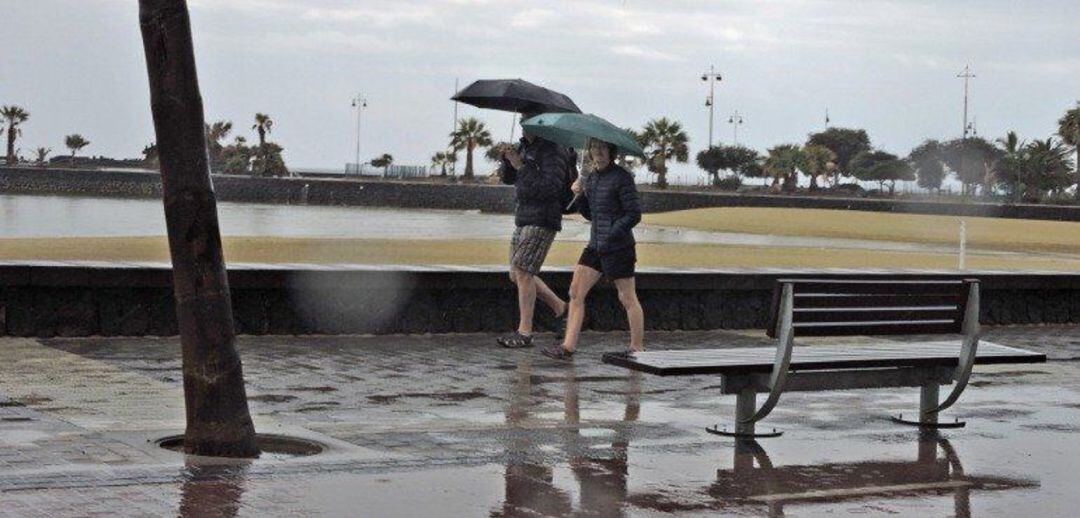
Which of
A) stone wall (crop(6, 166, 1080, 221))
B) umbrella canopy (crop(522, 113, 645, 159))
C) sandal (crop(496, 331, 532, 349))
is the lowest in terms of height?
stone wall (crop(6, 166, 1080, 221))

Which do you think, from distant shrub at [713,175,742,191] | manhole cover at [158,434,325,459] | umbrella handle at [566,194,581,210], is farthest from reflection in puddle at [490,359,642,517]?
distant shrub at [713,175,742,191]

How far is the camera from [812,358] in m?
9.90

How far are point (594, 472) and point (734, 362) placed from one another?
153cm

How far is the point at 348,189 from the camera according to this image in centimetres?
12406

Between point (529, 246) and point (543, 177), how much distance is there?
52 cm

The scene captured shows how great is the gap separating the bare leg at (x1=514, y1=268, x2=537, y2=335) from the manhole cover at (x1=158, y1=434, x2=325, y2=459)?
17.0 ft

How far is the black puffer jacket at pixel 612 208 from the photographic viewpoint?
12867mm

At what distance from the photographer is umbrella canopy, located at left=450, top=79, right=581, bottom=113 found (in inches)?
570

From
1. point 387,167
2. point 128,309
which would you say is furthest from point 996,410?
point 387,167

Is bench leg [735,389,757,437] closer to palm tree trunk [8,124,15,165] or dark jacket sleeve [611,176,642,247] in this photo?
dark jacket sleeve [611,176,642,247]

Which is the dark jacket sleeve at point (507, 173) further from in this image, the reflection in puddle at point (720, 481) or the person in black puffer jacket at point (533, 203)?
the reflection in puddle at point (720, 481)

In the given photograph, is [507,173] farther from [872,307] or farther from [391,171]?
[391,171]

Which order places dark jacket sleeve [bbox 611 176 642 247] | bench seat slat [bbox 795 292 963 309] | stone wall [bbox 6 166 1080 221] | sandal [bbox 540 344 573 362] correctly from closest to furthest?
bench seat slat [bbox 795 292 963 309]
dark jacket sleeve [bbox 611 176 642 247]
sandal [bbox 540 344 573 362]
stone wall [bbox 6 166 1080 221]

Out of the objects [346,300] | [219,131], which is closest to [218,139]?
[219,131]
